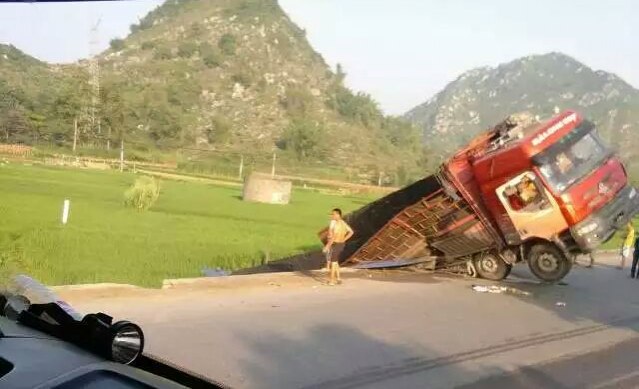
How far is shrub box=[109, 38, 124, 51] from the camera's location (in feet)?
421

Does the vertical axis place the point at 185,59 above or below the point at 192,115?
above

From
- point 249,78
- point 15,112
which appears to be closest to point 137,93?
point 249,78

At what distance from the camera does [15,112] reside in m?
50.5

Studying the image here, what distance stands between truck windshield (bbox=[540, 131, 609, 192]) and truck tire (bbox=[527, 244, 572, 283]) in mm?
1489

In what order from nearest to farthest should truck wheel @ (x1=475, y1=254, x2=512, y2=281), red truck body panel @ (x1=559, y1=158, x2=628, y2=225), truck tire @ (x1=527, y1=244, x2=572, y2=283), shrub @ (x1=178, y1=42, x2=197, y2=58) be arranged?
red truck body panel @ (x1=559, y1=158, x2=628, y2=225)
truck tire @ (x1=527, y1=244, x2=572, y2=283)
truck wheel @ (x1=475, y1=254, x2=512, y2=281)
shrub @ (x1=178, y1=42, x2=197, y2=58)

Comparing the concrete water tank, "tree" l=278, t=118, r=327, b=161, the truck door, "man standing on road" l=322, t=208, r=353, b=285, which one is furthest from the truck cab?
"tree" l=278, t=118, r=327, b=161

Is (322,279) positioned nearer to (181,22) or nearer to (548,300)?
(548,300)

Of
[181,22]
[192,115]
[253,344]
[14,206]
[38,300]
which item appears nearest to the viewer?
[38,300]

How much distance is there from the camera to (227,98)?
106500 mm

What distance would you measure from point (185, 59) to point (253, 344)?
116 m

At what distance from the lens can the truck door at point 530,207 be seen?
41.1 feet

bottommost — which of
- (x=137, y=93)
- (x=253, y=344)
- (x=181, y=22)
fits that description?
(x=253, y=344)

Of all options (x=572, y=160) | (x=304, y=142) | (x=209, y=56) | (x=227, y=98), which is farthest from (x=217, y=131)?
(x=572, y=160)

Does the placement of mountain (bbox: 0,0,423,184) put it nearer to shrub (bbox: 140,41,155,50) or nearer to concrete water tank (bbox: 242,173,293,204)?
shrub (bbox: 140,41,155,50)
